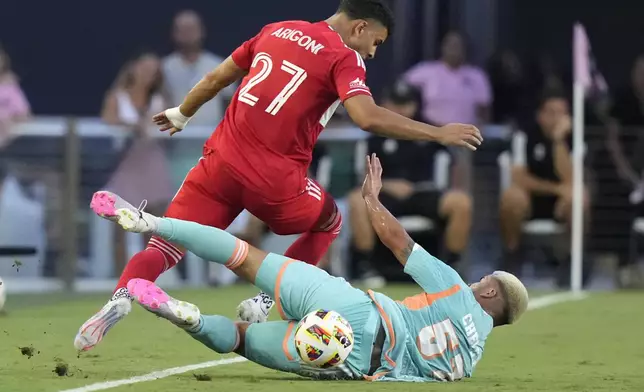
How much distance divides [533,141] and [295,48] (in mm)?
8069

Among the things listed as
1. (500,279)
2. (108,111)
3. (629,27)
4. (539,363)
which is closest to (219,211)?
(500,279)

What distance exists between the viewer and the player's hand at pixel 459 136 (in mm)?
7379

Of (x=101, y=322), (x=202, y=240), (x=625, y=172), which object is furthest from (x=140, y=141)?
(x=101, y=322)

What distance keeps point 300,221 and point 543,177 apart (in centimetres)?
782

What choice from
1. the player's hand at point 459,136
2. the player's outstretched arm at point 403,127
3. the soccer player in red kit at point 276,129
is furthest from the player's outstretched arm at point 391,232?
the soccer player in red kit at point 276,129

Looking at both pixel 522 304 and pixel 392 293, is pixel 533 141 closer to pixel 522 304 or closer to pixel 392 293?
pixel 392 293

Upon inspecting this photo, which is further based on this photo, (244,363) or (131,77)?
(131,77)

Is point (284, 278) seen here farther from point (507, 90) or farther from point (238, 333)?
point (507, 90)

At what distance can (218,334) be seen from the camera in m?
7.51

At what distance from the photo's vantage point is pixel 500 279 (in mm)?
7727

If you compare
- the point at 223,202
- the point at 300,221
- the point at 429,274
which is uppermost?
the point at 223,202

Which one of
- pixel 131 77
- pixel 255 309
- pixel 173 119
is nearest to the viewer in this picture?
pixel 255 309

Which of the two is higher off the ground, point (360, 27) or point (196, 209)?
point (360, 27)

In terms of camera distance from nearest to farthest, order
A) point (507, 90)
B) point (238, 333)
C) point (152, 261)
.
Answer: point (238, 333) < point (152, 261) < point (507, 90)
